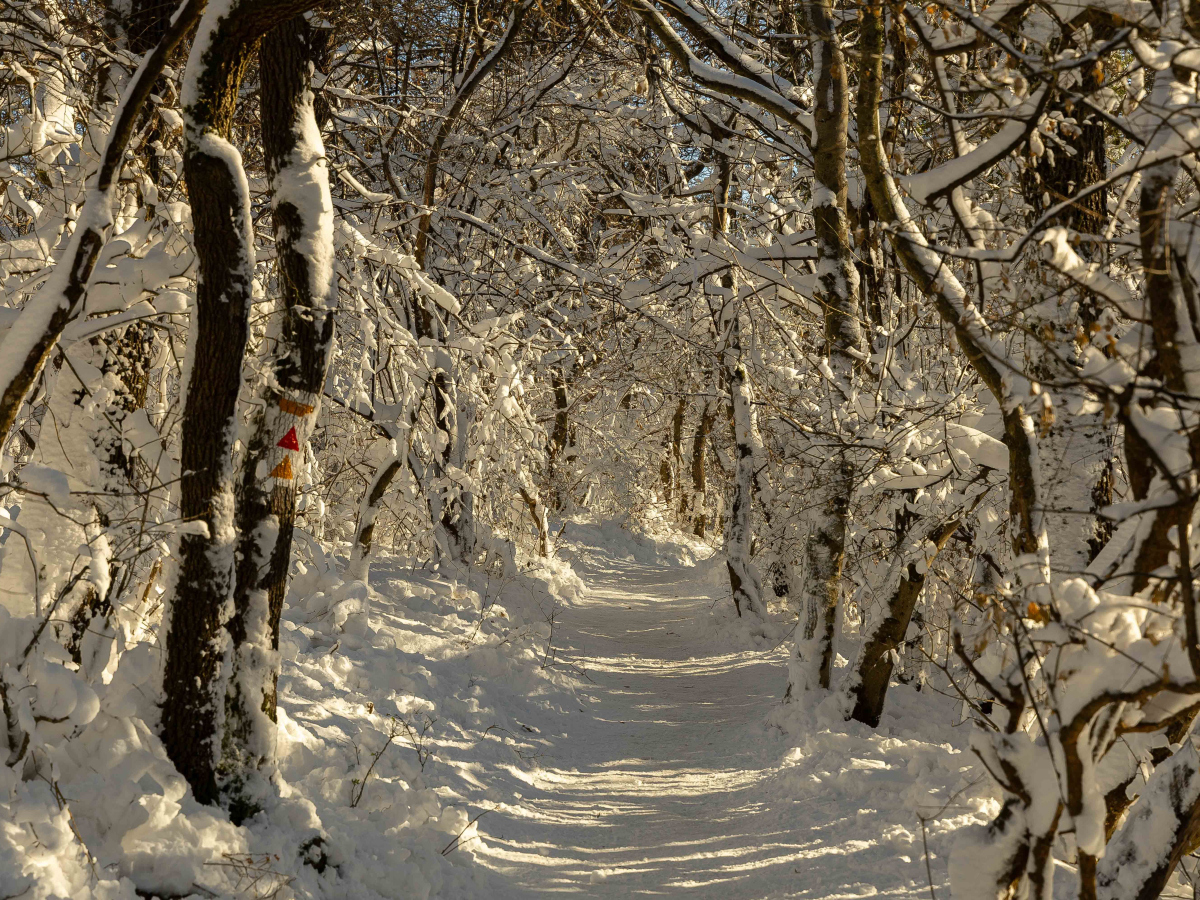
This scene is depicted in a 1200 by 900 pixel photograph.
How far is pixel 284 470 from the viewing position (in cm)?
478

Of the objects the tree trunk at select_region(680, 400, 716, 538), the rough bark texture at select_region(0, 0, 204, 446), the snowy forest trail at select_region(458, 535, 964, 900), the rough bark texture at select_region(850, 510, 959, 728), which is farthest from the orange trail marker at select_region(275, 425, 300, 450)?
the tree trunk at select_region(680, 400, 716, 538)

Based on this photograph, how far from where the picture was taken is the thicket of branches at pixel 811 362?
8.96ft

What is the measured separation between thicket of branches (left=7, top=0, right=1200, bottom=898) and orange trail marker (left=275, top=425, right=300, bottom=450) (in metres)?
0.03

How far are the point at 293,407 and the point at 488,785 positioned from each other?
320cm

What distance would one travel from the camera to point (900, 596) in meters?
7.45

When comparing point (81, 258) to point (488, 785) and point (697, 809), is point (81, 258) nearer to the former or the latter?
point (488, 785)

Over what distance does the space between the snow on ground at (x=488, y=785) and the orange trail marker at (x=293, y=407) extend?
1.46 m

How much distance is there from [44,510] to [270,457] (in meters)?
1.13

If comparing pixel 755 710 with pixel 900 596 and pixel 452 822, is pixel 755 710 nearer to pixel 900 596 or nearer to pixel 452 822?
pixel 900 596

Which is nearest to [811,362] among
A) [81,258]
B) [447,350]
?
[447,350]

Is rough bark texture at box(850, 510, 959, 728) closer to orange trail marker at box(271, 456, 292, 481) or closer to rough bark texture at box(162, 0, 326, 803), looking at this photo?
orange trail marker at box(271, 456, 292, 481)

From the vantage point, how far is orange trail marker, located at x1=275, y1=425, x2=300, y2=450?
4754 millimetres

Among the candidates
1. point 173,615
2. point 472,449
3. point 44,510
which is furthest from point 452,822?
point 472,449

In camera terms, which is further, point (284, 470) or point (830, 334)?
point (830, 334)
